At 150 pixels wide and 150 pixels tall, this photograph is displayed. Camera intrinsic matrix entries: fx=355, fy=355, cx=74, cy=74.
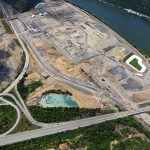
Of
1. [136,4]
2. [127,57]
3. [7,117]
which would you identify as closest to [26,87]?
[7,117]

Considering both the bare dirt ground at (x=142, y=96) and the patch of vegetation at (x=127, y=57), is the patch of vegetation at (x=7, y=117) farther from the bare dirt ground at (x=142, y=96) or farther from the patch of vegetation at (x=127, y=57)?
the patch of vegetation at (x=127, y=57)

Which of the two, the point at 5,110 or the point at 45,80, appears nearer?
the point at 5,110

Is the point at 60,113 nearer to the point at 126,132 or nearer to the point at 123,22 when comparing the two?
the point at 126,132

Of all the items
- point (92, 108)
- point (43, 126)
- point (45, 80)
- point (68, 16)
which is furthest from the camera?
point (68, 16)

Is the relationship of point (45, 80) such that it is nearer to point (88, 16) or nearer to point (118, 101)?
point (118, 101)

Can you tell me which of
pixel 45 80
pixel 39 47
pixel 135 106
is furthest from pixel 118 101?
pixel 39 47

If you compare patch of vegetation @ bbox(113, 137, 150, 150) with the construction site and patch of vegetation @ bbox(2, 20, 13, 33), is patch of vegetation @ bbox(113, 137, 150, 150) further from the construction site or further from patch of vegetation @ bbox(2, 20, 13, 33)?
patch of vegetation @ bbox(2, 20, 13, 33)

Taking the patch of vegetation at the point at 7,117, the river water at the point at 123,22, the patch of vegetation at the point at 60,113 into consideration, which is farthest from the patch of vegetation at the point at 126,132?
the river water at the point at 123,22
